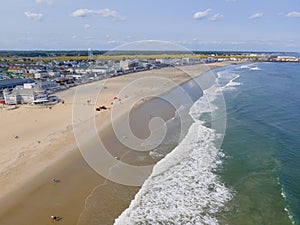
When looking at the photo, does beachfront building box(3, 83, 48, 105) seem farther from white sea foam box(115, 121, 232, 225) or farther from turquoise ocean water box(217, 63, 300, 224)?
turquoise ocean water box(217, 63, 300, 224)

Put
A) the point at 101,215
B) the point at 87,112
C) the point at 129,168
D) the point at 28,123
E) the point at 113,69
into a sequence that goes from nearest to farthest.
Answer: the point at 101,215 → the point at 129,168 → the point at 28,123 → the point at 87,112 → the point at 113,69

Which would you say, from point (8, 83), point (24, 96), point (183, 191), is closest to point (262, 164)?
point (183, 191)

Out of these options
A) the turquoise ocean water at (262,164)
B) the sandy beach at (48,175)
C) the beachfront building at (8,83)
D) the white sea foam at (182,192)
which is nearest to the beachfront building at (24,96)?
the beachfront building at (8,83)

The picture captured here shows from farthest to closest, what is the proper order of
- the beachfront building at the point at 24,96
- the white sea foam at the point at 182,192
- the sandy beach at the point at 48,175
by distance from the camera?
the beachfront building at the point at 24,96, the sandy beach at the point at 48,175, the white sea foam at the point at 182,192

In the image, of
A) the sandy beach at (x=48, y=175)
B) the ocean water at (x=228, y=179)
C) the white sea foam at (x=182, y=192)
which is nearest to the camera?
the white sea foam at (x=182, y=192)

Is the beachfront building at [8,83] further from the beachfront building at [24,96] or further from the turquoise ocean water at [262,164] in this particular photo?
the turquoise ocean water at [262,164]

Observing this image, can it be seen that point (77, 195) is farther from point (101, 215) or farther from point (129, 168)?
point (129, 168)

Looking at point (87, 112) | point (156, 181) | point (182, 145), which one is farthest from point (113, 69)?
point (156, 181)

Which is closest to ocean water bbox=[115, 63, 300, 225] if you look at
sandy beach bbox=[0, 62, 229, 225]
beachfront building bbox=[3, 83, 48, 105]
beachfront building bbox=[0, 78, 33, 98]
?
sandy beach bbox=[0, 62, 229, 225]
